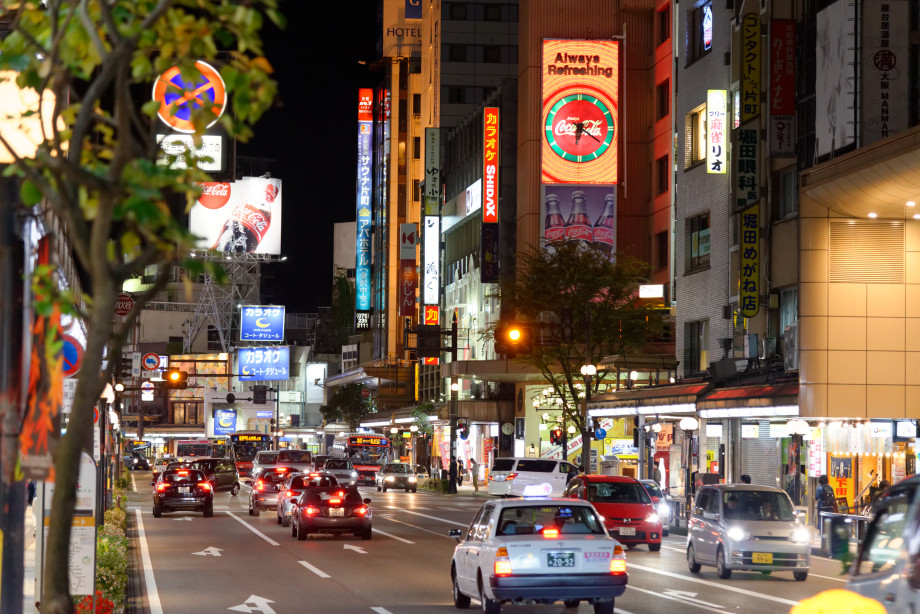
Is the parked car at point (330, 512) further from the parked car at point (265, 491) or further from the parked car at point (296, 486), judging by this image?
the parked car at point (265, 491)

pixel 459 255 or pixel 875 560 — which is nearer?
pixel 875 560

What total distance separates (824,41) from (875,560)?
94.5ft

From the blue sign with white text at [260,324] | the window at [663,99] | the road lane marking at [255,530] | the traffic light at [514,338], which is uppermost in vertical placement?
the window at [663,99]

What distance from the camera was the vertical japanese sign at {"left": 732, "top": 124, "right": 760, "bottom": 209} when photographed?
137 ft

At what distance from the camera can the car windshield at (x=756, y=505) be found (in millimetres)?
24297

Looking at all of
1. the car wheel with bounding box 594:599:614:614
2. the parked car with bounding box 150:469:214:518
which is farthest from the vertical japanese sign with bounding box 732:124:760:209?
the car wheel with bounding box 594:599:614:614

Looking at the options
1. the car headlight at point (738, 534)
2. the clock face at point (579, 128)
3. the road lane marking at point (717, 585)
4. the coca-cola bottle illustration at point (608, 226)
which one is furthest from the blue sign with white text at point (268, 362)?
the car headlight at point (738, 534)

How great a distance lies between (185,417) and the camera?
172250 millimetres

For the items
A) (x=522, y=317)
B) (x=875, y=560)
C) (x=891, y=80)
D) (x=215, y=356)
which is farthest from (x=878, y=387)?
(x=215, y=356)

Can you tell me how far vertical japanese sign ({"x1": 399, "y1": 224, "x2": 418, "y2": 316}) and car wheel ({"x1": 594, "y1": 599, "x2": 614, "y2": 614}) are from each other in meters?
79.4

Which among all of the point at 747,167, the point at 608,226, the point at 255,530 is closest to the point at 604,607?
the point at 255,530

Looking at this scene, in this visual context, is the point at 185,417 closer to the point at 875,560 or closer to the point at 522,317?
the point at 522,317

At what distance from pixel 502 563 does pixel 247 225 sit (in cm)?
10862

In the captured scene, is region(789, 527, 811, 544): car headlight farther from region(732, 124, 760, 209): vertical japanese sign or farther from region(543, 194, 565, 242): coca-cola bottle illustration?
region(543, 194, 565, 242): coca-cola bottle illustration
